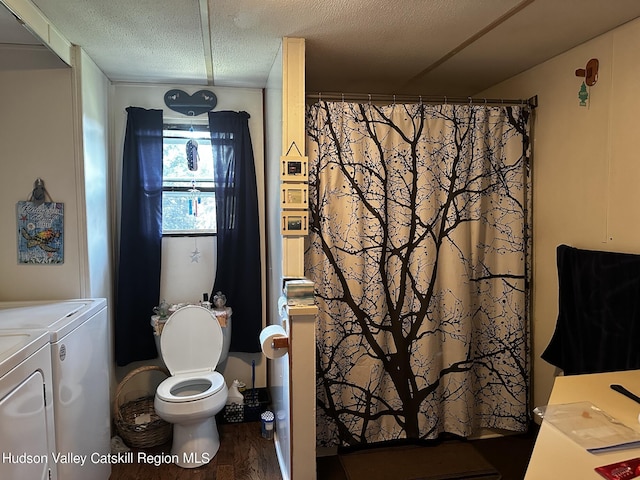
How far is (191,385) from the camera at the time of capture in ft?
8.80

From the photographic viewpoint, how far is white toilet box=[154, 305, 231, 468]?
2.34 meters

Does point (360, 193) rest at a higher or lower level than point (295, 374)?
higher

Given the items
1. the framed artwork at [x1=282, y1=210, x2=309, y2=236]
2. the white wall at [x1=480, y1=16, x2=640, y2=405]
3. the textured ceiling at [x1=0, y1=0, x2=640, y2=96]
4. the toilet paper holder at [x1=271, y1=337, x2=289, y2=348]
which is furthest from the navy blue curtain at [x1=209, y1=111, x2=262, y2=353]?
the white wall at [x1=480, y1=16, x2=640, y2=405]

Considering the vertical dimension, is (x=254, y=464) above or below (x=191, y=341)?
below

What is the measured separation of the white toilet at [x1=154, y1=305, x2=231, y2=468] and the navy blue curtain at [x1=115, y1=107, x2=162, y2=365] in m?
0.32

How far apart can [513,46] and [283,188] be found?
143 cm

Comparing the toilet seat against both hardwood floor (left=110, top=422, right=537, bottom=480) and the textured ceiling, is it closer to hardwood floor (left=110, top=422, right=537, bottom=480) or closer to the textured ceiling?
hardwood floor (left=110, top=422, right=537, bottom=480)

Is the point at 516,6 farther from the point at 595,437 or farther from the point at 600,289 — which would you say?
the point at 595,437

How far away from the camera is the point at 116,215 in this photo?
2.86 m

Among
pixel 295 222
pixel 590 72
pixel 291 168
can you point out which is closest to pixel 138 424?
pixel 295 222

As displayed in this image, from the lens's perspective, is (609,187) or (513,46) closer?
(609,187)

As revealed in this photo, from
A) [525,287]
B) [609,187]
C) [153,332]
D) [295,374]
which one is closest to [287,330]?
[295,374]

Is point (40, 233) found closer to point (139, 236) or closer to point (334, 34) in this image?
point (139, 236)

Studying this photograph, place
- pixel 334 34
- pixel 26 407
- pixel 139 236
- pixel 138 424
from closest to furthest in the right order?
1. pixel 26 407
2. pixel 334 34
3. pixel 138 424
4. pixel 139 236
